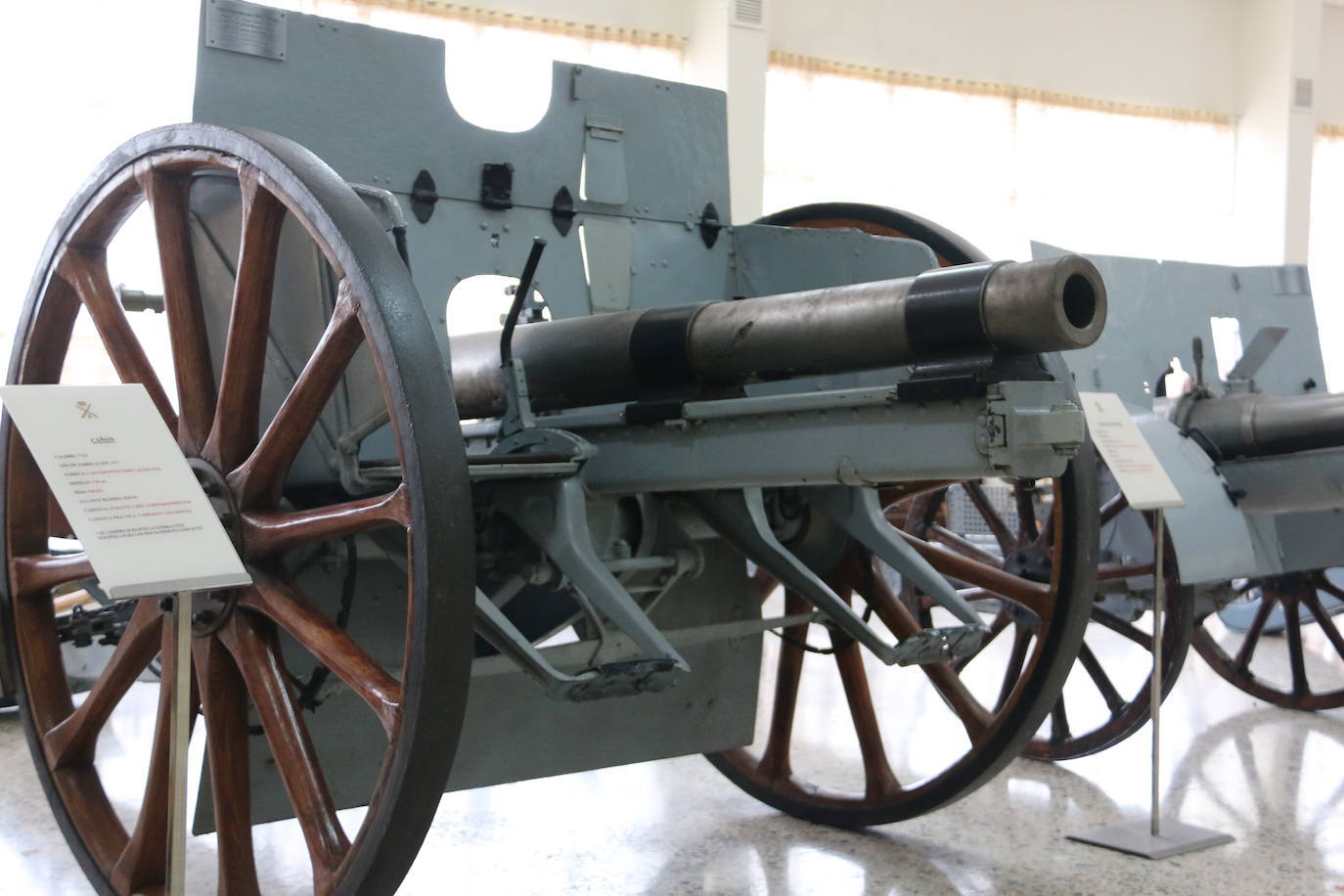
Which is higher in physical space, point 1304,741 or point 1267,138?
point 1267,138

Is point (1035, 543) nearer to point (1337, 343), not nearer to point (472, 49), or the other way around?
point (472, 49)

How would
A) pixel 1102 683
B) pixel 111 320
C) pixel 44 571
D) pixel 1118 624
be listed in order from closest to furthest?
pixel 111 320 → pixel 44 571 → pixel 1102 683 → pixel 1118 624

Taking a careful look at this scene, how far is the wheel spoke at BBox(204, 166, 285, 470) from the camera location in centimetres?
224

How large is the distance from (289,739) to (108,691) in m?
0.63

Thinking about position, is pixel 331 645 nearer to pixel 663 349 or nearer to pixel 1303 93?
pixel 663 349

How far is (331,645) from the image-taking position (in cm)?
209

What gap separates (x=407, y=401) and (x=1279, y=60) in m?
10.9

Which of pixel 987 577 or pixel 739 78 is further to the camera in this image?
pixel 739 78

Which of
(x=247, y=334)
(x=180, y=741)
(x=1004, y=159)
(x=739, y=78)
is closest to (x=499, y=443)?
(x=247, y=334)

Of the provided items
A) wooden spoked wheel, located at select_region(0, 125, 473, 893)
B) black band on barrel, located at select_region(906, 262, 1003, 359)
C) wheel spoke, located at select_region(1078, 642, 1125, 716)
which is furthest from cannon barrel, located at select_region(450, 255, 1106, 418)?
wheel spoke, located at select_region(1078, 642, 1125, 716)

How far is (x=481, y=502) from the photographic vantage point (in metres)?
2.69

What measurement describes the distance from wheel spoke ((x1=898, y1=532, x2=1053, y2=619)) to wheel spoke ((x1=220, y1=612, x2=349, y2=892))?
154 cm

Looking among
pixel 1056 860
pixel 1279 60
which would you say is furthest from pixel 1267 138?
pixel 1056 860

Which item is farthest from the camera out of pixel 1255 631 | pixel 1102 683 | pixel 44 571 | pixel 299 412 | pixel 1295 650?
pixel 1255 631
